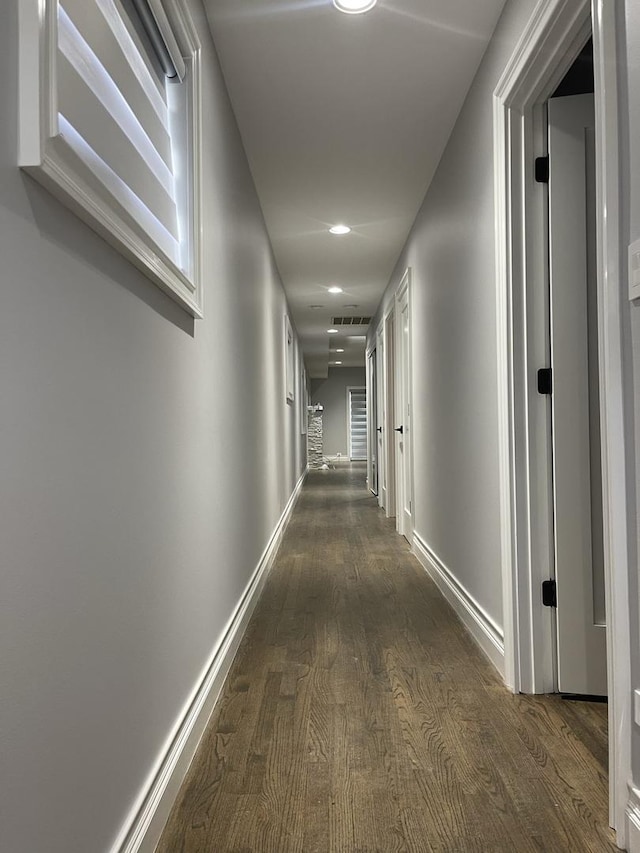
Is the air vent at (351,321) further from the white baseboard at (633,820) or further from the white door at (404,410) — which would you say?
the white baseboard at (633,820)

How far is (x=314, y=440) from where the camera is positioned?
14219mm

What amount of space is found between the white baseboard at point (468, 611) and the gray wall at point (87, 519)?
3.52 ft

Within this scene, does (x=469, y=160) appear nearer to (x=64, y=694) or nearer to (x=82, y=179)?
(x=82, y=179)

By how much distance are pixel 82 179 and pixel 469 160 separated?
217cm

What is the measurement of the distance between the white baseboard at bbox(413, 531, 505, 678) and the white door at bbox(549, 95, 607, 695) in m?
0.28

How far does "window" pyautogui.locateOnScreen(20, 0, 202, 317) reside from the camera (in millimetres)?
810

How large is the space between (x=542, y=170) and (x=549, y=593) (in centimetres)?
140

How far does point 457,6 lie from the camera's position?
6.93 ft

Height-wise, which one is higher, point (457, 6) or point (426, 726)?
point (457, 6)

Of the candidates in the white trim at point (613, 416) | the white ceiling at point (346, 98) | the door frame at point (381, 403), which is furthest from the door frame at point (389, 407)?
the white trim at point (613, 416)

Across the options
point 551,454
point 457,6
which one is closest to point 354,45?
point 457,6

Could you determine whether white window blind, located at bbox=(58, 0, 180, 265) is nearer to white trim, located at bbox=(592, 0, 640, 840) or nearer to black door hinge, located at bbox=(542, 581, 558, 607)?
white trim, located at bbox=(592, 0, 640, 840)

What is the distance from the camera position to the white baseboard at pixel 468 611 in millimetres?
2285

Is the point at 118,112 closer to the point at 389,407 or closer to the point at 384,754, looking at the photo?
the point at 384,754
